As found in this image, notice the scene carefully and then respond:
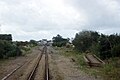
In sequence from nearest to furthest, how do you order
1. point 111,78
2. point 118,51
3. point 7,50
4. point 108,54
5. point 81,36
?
point 111,78 → point 118,51 → point 108,54 → point 7,50 → point 81,36

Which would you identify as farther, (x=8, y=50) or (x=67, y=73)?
(x=8, y=50)

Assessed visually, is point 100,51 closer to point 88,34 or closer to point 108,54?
point 108,54

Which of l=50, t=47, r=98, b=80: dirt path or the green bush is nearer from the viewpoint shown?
l=50, t=47, r=98, b=80: dirt path

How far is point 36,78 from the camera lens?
22.7 metres

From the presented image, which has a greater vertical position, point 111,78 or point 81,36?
point 81,36

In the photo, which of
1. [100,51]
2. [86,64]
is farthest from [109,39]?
[86,64]

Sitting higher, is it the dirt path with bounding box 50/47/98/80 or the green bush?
A: the green bush

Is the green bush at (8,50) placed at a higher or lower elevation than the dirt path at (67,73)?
higher

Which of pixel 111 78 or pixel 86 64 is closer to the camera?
pixel 111 78

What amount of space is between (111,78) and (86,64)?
12.4 metres

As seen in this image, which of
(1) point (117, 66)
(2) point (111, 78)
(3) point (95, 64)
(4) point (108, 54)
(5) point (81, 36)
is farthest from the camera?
(5) point (81, 36)

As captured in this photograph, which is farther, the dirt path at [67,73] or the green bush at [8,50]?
the green bush at [8,50]

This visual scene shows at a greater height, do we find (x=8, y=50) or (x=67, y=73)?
(x=8, y=50)

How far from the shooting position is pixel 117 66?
2903 centimetres
